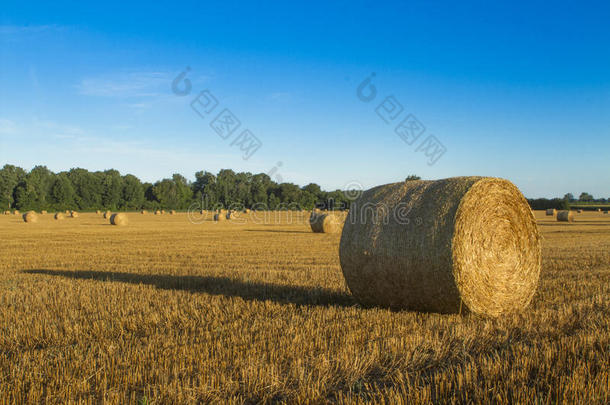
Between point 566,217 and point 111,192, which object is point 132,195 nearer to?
point 111,192

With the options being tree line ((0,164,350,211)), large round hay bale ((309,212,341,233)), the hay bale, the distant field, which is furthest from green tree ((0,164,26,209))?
the hay bale

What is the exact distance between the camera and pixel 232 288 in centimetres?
859

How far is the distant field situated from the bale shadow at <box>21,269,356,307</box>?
0.04m

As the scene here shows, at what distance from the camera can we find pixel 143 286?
8758 mm

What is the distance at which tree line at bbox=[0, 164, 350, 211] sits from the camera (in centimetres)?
8044

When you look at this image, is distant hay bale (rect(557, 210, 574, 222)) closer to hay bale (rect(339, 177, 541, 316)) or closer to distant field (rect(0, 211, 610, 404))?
distant field (rect(0, 211, 610, 404))

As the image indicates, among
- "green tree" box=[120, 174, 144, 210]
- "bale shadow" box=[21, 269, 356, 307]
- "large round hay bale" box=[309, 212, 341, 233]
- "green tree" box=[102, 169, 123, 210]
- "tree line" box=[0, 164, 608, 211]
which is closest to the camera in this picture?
"bale shadow" box=[21, 269, 356, 307]

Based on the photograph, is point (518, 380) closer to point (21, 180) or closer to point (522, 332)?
point (522, 332)

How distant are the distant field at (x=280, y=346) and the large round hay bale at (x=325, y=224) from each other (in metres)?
16.5

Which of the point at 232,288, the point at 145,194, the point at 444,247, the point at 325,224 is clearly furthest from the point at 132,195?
the point at 444,247

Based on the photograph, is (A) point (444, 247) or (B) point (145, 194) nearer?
(A) point (444, 247)

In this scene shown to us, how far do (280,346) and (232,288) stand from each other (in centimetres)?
396

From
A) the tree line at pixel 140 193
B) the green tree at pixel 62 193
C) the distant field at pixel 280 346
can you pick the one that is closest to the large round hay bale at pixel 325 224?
the distant field at pixel 280 346

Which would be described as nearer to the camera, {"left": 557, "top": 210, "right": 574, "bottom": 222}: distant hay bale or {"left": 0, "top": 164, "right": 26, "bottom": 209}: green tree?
{"left": 557, "top": 210, "right": 574, "bottom": 222}: distant hay bale
